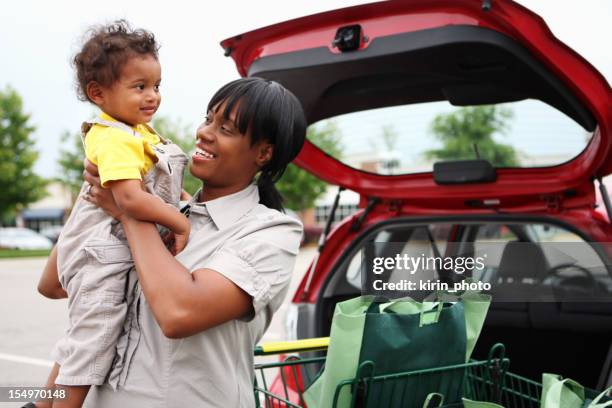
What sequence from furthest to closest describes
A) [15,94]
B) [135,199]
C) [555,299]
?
[15,94]
[555,299]
[135,199]

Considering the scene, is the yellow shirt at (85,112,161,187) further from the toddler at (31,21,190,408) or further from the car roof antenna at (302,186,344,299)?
the car roof antenna at (302,186,344,299)

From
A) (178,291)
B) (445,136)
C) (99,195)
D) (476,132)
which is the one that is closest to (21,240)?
Answer: (445,136)

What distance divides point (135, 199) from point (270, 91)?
0.41m

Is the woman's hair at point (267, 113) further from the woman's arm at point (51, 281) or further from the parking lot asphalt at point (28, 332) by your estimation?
the parking lot asphalt at point (28, 332)

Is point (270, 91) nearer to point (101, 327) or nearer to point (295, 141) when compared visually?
point (295, 141)

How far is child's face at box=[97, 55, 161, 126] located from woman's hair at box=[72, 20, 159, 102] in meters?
0.02

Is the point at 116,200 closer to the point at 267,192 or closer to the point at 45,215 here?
the point at 267,192

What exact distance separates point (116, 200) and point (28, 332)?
6.34 m

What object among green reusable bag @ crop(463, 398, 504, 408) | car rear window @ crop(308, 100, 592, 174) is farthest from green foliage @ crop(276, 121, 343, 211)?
green reusable bag @ crop(463, 398, 504, 408)

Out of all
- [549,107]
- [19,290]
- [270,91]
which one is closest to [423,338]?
[270,91]

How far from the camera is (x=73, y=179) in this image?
3111 cm

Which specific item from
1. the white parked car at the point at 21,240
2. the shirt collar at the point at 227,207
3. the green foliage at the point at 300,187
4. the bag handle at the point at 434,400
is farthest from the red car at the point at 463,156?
the white parked car at the point at 21,240

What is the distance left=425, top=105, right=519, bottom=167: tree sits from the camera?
9.45ft

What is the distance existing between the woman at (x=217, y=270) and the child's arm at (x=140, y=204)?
0.08ft
